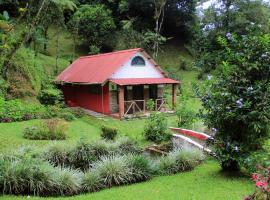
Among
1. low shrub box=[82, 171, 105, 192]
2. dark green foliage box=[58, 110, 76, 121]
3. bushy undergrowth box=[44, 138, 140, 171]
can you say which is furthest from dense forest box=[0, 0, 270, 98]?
low shrub box=[82, 171, 105, 192]

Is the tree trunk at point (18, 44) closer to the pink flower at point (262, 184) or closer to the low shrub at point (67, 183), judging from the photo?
the low shrub at point (67, 183)

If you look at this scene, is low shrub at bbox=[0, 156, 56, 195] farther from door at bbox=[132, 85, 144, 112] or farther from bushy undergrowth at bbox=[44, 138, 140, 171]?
door at bbox=[132, 85, 144, 112]

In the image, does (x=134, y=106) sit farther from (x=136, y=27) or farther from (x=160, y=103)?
(x=136, y=27)

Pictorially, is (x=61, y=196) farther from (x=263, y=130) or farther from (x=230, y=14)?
(x=230, y=14)

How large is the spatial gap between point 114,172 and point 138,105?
15.7 metres

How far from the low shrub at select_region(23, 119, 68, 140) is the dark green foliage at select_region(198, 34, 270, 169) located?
7.77 meters

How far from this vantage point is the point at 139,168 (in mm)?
10039

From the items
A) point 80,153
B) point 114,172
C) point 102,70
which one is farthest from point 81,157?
point 102,70

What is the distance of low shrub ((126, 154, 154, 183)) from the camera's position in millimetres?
9922

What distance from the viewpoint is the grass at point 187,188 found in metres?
8.03

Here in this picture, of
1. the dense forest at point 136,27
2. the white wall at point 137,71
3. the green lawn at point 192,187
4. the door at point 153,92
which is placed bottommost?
the green lawn at point 192,187

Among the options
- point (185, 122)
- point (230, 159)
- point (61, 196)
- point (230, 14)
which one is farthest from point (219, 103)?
point (230, 14)

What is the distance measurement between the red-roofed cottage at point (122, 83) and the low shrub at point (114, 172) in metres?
12.5

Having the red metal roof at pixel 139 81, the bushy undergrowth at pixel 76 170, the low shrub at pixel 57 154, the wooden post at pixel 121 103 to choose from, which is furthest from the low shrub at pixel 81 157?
the red metal roof at pixel 139 81
